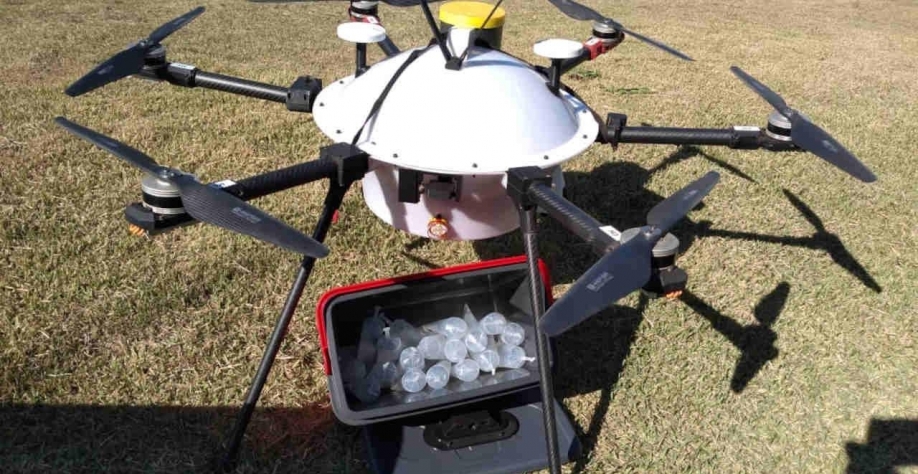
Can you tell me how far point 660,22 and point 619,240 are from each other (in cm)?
721

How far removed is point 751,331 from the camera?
9.67 feet

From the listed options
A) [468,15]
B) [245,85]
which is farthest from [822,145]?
[245,85]

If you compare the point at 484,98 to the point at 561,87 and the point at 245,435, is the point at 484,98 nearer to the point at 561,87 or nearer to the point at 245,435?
the point at 561,87

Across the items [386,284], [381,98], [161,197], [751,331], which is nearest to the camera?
[161,197]

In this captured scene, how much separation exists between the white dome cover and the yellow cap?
0.41 metres

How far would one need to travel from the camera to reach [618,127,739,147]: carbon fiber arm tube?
2.40 m

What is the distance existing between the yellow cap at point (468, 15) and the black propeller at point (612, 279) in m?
1.22

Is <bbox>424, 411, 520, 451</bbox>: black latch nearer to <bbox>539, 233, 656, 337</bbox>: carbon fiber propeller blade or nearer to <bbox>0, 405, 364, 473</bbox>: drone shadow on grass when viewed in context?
<bbox>0, 405, 364, 473</bbox>: drone shadow on grass

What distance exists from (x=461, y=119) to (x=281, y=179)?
1.81 feet

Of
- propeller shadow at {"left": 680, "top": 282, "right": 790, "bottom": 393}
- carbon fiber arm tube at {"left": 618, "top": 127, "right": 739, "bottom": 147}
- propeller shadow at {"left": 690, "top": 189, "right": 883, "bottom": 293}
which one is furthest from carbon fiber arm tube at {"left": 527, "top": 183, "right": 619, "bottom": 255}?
propeller shadow at {"left": 690, "top": 189, "right": 883, "bottom": 293}

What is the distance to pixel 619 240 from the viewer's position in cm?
167

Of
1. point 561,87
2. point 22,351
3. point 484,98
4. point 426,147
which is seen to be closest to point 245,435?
point 22,351

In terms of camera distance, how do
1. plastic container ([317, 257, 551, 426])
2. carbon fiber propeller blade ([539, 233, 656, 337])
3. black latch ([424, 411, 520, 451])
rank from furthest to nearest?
black latch ([424, 411, 520, 451]) < plastic container ([317, 257, 551, 426]) < carbon fiber propeller blade ([539, 233, 656, 337])

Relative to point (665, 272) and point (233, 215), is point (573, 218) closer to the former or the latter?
point (665, 272)
